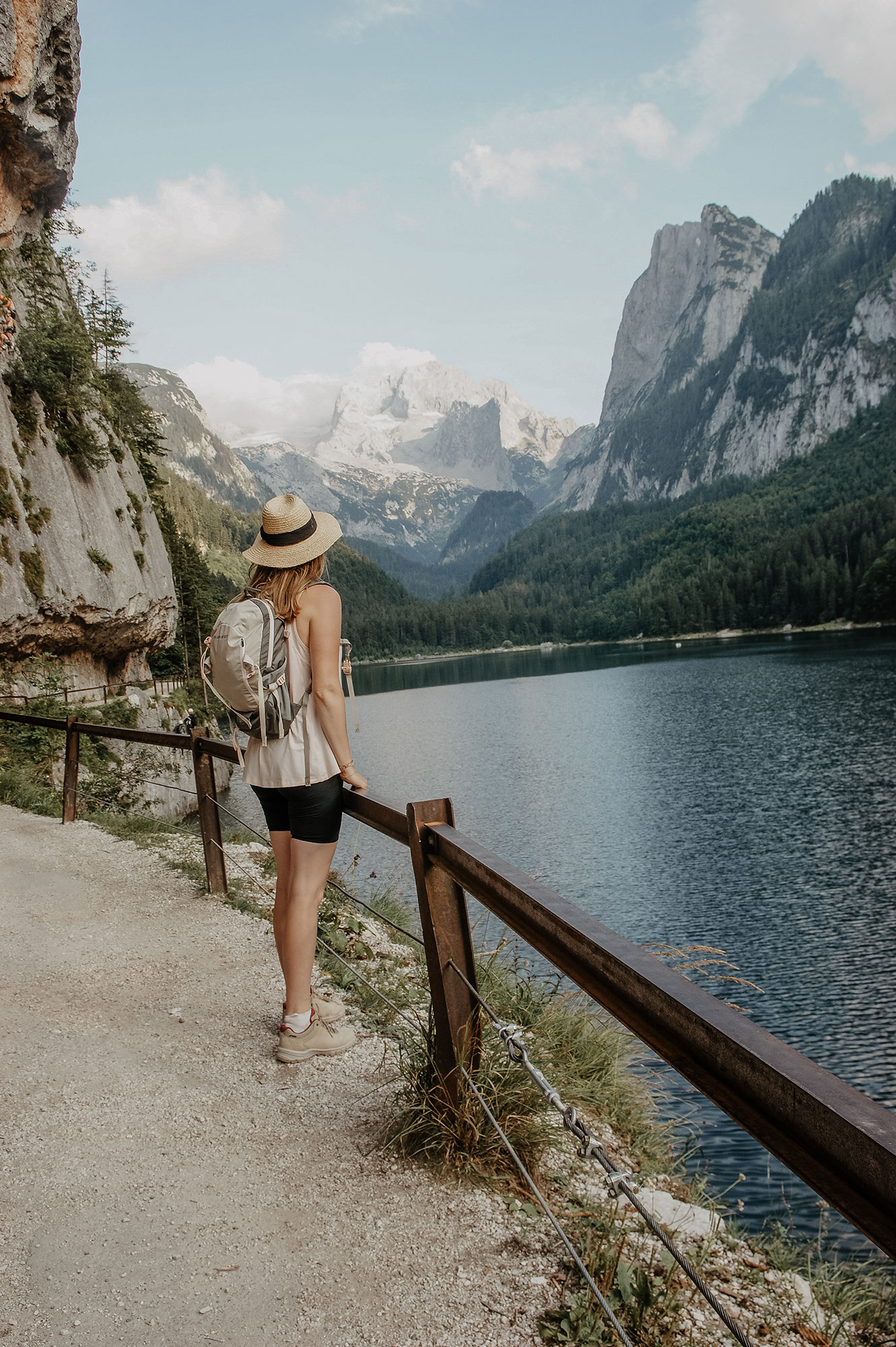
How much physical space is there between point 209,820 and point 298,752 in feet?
13.2

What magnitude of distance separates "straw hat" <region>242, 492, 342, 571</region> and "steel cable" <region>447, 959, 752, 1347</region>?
1.87 m

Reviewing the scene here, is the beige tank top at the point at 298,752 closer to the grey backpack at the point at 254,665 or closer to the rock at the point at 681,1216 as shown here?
the grey backpack at the point at 254,665

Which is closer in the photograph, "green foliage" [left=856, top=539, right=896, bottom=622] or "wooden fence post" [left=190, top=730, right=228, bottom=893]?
"wooden fence post" [left=190, top=730, right=228, bottom=893]

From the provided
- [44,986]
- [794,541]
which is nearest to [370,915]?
[44,986]

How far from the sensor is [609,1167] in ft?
7.61

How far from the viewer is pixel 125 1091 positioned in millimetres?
4297

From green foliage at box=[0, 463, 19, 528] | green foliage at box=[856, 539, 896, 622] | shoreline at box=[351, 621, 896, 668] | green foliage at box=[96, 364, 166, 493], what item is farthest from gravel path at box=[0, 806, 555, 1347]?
green foliage at box=[856, 539, 896, 622]

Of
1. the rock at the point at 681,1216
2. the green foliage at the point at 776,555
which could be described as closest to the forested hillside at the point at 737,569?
the green foliage at the point at 776,555

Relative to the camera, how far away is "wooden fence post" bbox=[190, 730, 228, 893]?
7508mm

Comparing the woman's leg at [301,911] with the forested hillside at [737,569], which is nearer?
the woman's leg at [301,911]

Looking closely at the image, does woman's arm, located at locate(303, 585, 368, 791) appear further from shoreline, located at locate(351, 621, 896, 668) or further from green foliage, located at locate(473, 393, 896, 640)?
green foliage, located at locate(473, 393, 896, 640)

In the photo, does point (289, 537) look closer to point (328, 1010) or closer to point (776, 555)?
point (328, 1010)

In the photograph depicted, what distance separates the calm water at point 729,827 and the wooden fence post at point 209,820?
298cm

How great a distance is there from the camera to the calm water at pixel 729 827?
11.1 meters
